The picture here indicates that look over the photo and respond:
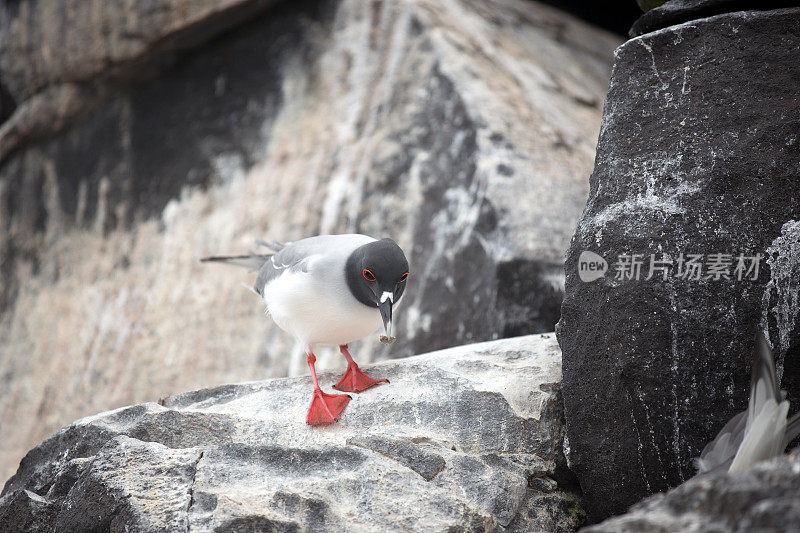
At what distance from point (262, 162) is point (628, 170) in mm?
5031

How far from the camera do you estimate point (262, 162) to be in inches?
306

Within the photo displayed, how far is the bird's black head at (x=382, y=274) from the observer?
12.2 ft

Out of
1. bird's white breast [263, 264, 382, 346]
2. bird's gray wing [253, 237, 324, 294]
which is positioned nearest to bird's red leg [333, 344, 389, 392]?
bird's white breast [263, 264, 382, 346]

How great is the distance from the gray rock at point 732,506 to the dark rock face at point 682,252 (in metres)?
1.00

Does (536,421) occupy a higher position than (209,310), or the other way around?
(536,421)

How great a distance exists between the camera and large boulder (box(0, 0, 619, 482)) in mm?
6133

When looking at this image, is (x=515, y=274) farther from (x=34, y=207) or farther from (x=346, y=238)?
(x=34, y=207)

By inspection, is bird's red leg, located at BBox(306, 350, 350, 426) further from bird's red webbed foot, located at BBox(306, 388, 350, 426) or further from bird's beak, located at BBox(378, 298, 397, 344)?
→ bird's beak, located at BBox(378, 298, 397, 344)

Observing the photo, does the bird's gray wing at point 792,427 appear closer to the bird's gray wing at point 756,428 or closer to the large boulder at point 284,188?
the bird's gray wing at point 756,428

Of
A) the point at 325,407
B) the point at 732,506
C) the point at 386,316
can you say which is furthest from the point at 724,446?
the point at 325,407

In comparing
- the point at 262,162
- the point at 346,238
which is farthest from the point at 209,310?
the point at 346,238

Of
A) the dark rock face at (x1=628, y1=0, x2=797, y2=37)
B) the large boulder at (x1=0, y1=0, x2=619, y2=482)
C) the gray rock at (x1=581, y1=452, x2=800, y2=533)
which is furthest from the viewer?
the large boulder at (x1=0, y1=0, x2=619, y2=482)

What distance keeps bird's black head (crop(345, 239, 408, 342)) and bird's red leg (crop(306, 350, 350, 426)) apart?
0.43m

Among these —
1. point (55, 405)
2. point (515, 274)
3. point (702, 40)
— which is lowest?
point (55, 405)
